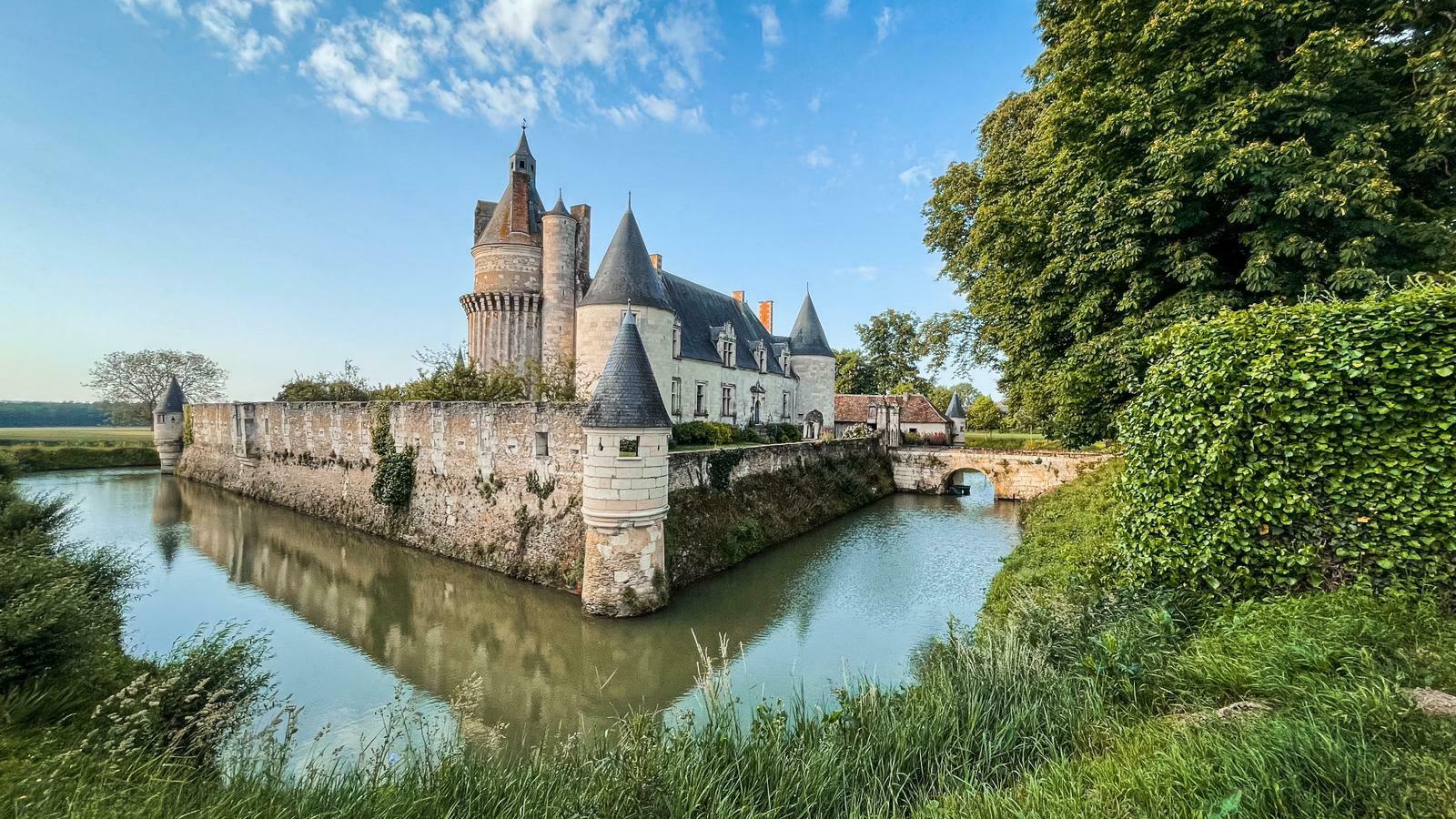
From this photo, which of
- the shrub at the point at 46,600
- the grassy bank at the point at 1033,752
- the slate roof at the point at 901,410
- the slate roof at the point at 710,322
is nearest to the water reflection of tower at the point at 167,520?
the shrub at the point at 46,600

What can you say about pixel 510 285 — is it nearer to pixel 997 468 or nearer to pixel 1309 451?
pixel 1309 451

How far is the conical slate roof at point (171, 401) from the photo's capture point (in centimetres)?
3284

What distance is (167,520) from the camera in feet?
64.9

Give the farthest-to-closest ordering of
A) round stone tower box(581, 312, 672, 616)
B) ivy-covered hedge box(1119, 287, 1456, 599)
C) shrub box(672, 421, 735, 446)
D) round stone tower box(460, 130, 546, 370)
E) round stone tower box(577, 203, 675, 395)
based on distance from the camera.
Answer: round stone tower box(460, 130, 546, 370) → shrub box(672, 421, 735, 446) → round stone tower box(577, 203, 675, 395) → round stone tower box(581, 312, 672, 616) → ivy-covered hedge box(1119, 287, 1456, 599)

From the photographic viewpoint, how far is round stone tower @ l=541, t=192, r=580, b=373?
20.4 meters

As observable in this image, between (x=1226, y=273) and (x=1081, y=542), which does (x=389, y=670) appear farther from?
Result: (x=1226, y=273)

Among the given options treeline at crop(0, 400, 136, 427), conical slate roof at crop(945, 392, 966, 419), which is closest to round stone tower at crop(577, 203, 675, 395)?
conical slate roof at crop(945, 392, 966, 419)

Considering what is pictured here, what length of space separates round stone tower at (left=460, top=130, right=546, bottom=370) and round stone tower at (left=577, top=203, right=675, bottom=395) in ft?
11.8

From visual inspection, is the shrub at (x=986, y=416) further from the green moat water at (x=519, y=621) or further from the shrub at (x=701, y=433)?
the green moat water at (x=519, y=621)

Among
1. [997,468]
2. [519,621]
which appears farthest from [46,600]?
[997,468]

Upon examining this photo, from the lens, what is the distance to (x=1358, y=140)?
23.3ft

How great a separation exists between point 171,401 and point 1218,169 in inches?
1861

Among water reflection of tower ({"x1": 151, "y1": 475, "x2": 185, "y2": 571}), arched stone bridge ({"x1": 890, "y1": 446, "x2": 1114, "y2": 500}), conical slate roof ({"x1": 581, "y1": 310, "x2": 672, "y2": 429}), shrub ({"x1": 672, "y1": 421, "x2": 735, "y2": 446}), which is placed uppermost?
conical slate roof ({"x1": 581, "y1": 310, "x2": 672, "y2": 429})

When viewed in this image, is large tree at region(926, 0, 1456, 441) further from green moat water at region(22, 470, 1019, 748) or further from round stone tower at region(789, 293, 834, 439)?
round stone tower at region(789, 293, 834, 439)
